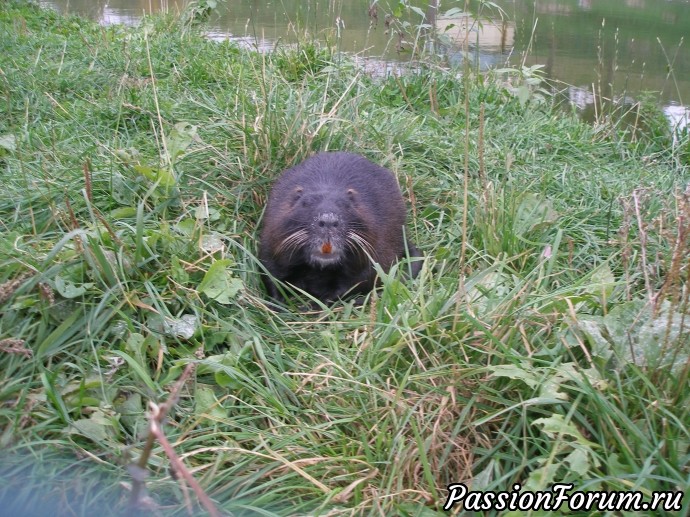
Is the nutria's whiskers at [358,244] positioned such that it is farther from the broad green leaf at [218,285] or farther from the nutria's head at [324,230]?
the broad green leaf at [218,285]

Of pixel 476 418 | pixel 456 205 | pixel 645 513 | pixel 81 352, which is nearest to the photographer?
pixel 645 513

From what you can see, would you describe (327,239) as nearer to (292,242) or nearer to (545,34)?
Answer: (292,242)

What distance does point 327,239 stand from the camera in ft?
10.8

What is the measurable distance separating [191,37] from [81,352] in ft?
14.7

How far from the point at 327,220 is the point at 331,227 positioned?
1.4 inches

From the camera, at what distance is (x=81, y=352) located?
2535 mm

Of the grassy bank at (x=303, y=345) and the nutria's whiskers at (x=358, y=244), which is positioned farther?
the nutria's whiskers at (x=358, y=244)

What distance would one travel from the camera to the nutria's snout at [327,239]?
3.29 meters

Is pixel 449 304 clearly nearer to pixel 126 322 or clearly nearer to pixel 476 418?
pixel 476 418

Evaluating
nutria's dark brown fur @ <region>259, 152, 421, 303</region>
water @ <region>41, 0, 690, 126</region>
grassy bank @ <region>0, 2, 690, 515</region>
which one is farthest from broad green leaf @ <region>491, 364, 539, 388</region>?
water @ <region>41, 0, 690, 126</region>

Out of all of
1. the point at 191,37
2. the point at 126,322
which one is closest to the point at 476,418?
the point at 126,322

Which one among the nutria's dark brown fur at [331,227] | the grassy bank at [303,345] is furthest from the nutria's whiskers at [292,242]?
the grassy bank at [303,345]

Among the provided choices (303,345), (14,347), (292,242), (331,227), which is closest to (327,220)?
(331,227)

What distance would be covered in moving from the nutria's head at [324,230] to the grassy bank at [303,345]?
0.76 ft
